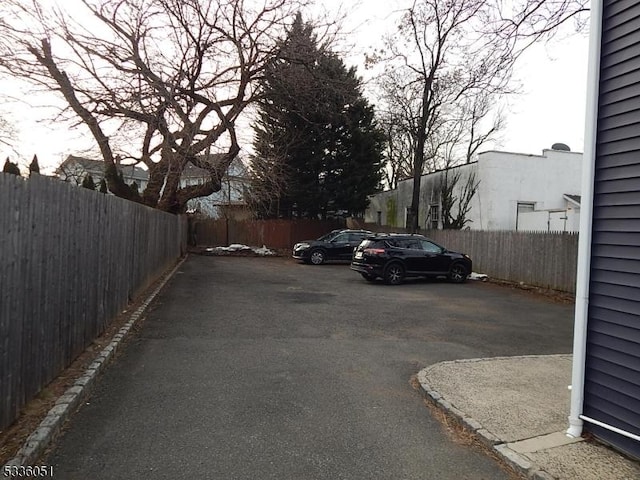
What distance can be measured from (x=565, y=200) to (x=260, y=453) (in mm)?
21149

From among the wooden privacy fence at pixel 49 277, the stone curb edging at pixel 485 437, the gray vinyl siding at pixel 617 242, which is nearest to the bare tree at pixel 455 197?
the wooden privacy fence at pixel 49 277

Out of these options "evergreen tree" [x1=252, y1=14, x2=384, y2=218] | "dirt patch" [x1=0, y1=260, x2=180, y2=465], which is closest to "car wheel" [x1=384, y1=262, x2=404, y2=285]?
"evergreen tree" [x1=252, y1=14, x2=384, y2=218]

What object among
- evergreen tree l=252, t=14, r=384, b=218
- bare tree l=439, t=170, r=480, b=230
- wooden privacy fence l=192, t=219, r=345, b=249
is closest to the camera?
bare tree l=439, t=170, r=480, b=230

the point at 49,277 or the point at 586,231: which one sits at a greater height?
the point at 586,231

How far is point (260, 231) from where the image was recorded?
3092 centimetres

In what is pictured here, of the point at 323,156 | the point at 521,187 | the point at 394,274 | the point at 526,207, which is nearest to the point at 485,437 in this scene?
the point at 394,274

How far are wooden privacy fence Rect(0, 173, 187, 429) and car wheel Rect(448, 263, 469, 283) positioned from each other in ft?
37.5

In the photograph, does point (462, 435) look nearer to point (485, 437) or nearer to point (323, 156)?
point (485, 437)

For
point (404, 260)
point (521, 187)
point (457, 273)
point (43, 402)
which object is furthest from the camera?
point (521, 187)

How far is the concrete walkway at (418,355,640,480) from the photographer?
3.52 metres

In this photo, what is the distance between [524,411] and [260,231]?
2704cm

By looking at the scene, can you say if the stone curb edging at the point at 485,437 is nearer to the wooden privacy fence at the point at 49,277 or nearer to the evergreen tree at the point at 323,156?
the wooden privacy fence at the point at 49,277

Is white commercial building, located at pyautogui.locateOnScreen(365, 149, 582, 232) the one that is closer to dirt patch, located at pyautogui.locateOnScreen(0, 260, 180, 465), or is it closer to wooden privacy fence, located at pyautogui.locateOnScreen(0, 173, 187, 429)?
wooden privacy fence, located at pyautogui.locateOnScreen(0, 173, 187, 429)

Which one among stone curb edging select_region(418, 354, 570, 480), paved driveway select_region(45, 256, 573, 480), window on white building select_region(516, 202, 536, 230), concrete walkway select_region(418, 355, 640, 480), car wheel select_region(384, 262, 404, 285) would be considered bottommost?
paved driveway select_region(45, 256, 573, 480)
